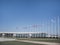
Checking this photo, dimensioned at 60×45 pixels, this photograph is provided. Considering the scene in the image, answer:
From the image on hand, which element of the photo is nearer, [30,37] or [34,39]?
[30,37]

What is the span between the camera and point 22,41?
852cm

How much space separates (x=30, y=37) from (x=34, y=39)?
60cm

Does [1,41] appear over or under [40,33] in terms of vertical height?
under

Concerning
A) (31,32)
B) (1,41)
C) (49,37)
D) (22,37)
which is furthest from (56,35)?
(1,41)

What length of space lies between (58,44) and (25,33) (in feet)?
6.53

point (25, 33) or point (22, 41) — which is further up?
point (25, 33)

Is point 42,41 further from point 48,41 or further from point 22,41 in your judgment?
point 22,41

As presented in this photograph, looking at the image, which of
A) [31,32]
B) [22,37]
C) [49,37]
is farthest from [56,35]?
[22,37]

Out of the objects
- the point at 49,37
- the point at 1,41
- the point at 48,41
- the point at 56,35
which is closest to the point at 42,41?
the point at 48,41

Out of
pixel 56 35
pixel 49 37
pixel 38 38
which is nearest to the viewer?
pixel 56 35

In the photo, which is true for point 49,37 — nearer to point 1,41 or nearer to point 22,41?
point 22,41

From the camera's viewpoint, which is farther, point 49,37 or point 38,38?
point 38,38

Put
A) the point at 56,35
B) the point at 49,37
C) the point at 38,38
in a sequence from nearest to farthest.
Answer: the point at 56,35 < the point at 49,37 < the point at 38,38

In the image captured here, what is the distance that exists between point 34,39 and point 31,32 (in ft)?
2.93
